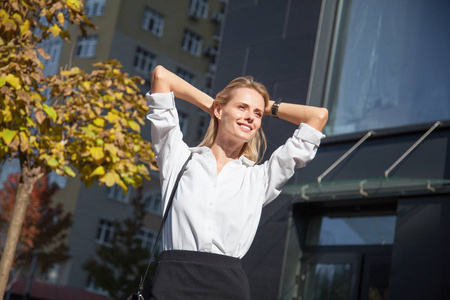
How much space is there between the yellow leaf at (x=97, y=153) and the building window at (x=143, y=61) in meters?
29.4

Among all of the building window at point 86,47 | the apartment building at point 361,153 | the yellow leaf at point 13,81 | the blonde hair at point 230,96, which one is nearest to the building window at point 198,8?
the building window at point 86,47

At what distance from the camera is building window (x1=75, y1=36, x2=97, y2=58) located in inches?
1385

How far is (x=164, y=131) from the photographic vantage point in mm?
2814

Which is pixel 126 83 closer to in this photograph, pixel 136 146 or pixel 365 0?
pixel 136 146

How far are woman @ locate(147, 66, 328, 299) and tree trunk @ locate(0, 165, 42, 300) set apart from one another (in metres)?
4.44

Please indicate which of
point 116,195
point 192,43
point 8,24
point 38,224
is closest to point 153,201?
point 116,195

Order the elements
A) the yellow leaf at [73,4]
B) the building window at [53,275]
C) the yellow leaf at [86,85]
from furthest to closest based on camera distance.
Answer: the building window at [53,275]
the yellow leaf at [86,85]
the yellow leaf at [73,4]

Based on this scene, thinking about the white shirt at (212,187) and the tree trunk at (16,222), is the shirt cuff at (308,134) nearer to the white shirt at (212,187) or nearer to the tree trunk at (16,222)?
the white shirt at (212,187)

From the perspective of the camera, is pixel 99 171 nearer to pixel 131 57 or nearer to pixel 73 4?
pixel 73 4

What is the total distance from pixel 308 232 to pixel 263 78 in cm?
219

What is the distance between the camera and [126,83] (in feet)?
25.3

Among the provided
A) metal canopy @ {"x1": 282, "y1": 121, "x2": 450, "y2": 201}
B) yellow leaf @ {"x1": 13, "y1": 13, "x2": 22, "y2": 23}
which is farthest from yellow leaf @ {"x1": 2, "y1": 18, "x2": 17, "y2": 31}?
metal canopy @ {"x1": 282, "y1": 121, "x2": 450, "y2": 201}

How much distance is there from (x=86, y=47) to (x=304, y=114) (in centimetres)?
3404

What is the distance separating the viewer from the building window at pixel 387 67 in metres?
7.97
